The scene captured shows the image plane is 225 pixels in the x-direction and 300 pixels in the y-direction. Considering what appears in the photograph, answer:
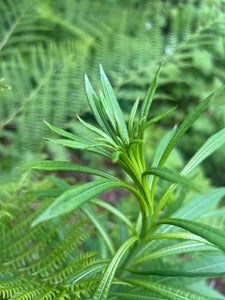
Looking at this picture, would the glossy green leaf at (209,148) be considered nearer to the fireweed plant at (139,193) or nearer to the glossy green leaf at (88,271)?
the fireweed plant at (139,193)

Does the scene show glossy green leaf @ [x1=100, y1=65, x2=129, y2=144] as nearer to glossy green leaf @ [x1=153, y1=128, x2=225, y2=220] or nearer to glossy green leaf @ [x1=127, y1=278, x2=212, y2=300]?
glossy green leaf @ [x1=153, y1=128, x2=225, y2=220]

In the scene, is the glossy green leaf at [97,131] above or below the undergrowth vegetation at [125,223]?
above

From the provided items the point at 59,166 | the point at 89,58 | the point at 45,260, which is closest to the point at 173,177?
the point at 59,166

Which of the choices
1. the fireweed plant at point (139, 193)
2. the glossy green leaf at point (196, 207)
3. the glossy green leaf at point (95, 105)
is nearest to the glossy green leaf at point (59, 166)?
Result: the fireweed plant at point (139, 193)

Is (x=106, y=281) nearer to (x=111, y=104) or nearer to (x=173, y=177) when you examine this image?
(x=173, y=177)

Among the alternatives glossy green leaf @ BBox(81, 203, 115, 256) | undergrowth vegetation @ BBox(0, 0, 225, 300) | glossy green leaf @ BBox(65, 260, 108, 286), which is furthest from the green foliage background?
glossy green leaf @ BBox(65, 260, 108, 286)

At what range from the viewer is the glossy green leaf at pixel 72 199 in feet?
1.42

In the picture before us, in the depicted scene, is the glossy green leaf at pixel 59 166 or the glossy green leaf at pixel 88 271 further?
→ the glossy green leaf at pixel 88 271

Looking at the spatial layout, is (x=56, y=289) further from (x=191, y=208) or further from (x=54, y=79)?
(x=54, y=79)

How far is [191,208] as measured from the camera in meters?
0.88

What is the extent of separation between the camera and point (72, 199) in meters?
0.48

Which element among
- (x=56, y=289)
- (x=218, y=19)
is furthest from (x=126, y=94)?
(x=56, y=289)

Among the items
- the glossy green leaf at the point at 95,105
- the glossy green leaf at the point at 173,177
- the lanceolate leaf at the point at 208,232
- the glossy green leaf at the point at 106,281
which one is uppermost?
the glossy green leaf at the point at 95,105

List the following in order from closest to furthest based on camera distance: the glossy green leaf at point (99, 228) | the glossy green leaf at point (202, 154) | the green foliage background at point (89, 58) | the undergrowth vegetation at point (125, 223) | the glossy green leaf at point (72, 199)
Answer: the glossy green leaf at point (72, 199), the undergrowth vegetation at point (125, 223), the glossy green leaf at point (202, 154), the glossy green leaf at point (99, 228), the green foliage background at point (89, 58)
